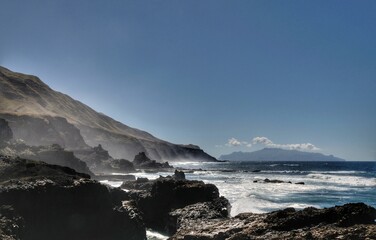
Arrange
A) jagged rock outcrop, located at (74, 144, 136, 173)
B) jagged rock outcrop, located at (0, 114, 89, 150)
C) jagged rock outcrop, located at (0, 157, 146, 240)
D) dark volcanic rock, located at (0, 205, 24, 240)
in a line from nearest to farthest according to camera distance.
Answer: dark volcanic rock, located at (0, 205, 24, 240) → jagged rock outcrop, located at (0, 157, 146, 240) → jagged rock outcrop, located at (74, 144, 136, 173) → jagged rock outcrop, located at (0, 114, 89, 150)

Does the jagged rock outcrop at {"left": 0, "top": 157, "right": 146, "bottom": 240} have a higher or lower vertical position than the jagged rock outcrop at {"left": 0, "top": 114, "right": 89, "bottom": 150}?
lower

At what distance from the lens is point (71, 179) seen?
20.4 meters

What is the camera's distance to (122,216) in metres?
21.0

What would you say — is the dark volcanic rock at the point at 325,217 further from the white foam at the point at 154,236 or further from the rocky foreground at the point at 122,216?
the white foam at the point at 154,236

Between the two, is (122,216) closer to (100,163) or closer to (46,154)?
(46,154)

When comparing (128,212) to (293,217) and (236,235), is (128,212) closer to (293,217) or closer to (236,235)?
(236,235)

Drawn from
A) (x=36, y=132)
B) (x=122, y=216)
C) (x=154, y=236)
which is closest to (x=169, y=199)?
(x=154, y=236)

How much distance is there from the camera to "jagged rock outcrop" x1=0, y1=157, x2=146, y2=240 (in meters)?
17.7

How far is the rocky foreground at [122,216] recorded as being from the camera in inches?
571

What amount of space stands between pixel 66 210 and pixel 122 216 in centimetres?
348

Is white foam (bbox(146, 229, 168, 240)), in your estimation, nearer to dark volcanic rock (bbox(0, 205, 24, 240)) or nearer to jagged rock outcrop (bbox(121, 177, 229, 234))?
jagged rock outcrop (bbox(121, 177, 229, 234))

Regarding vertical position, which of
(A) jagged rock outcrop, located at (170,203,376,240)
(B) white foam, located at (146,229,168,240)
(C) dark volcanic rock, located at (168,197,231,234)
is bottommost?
(B) white foam, located at (146,229,168,240)

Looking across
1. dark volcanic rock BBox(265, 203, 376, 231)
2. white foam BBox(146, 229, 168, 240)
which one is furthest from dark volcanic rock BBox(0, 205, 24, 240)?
dark volcanic rock BBox(265, 203, 376, 231)

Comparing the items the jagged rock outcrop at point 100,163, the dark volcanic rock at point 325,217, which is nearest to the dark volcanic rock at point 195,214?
the dark volcanic rock at point 325,217
